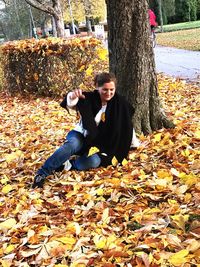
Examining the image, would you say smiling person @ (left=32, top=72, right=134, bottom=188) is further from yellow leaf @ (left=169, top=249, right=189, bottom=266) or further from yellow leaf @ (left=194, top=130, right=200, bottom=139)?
yellow leaf @ (left=169, top=249, right=189, bottom=266)

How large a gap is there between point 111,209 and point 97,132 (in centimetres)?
119

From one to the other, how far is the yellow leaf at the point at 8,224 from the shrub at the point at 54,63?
658 centimetres

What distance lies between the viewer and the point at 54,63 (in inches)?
389

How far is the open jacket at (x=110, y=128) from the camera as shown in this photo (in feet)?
14.0

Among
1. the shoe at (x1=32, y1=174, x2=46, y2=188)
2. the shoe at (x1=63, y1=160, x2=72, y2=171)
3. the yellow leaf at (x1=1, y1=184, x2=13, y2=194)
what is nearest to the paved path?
the shoe at (x1=63, y1=160, x2=72, y2=171)

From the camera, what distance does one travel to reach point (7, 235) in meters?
3.24

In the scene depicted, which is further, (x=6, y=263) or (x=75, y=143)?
(x=75, y=143)

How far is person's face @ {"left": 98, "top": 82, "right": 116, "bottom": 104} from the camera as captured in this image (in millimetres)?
4145

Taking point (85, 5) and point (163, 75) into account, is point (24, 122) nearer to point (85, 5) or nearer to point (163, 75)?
point (163, 75)

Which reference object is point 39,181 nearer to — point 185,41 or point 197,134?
point 197,134

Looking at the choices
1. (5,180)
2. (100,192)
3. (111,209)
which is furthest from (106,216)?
(5,180)

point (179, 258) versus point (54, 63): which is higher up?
point (54, 63)

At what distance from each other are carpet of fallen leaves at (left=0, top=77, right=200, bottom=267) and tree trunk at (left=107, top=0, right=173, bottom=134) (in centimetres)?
30

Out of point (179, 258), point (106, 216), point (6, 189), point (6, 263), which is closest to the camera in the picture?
point (179, 258)
